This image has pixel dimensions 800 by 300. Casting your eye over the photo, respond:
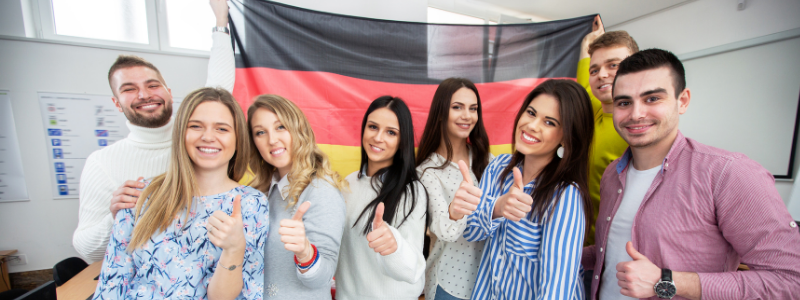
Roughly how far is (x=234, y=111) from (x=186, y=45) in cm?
249

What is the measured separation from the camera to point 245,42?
2107 millimetres

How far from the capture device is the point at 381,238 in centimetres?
104

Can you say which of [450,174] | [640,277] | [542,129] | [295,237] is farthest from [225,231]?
[640,277]

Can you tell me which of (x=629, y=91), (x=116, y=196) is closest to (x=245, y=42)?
(x=116, y=196)

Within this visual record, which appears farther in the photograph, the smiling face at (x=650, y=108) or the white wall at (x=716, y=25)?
the white wall at (x=716, y=25)

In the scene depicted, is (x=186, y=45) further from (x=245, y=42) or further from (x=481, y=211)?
(x=481, y=211)

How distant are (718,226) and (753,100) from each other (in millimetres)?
3224

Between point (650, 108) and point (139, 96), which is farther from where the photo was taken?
point (139, 96)

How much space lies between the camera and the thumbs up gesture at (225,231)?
2.92ft

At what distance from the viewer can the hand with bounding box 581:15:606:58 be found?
2.30m

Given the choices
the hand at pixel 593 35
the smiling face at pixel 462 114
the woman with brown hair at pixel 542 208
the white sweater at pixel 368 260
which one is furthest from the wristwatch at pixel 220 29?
the hand at pixel 593 35

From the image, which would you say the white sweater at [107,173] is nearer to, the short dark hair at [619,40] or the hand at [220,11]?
the hand at [220,11]

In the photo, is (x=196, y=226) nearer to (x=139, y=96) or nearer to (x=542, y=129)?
(x=139, y=96)

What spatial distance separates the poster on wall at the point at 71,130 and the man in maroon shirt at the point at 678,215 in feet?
13.1
